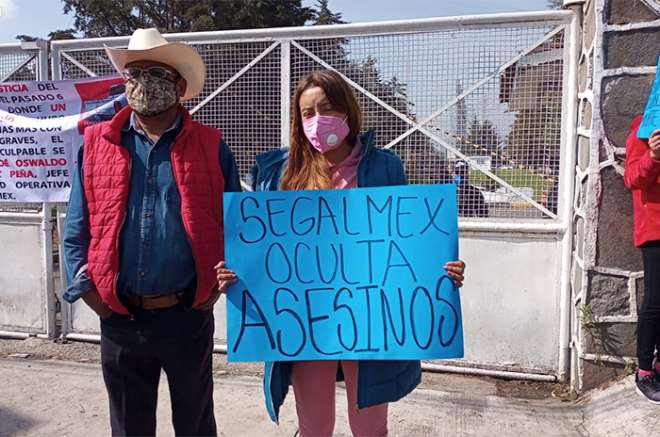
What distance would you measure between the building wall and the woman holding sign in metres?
1.76

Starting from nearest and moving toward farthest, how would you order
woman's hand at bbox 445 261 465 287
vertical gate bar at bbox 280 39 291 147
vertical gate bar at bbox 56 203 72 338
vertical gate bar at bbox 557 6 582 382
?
woman's hand at bbox 445 261 465 287 → vertical gate bar at bbox 557 6 582 382 → vertical gate bar at bbox 280 39 291 147 → vertical gate bar at bbox 56 203 72 338

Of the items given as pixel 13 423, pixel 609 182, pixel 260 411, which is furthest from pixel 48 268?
pixel 609 182

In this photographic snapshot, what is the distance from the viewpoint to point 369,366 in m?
1.96

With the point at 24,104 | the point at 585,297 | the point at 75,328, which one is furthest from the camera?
the point at 75,328

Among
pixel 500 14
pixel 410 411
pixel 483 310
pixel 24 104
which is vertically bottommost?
pixel 410 411

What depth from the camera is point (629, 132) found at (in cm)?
Answer: 321

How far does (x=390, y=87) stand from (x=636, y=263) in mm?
1929

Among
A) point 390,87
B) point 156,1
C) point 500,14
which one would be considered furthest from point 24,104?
point 156,1

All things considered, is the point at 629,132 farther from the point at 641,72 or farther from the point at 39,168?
the point at 39,168

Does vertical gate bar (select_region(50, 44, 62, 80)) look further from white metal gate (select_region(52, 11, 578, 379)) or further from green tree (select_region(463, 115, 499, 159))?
green tree (select_region(463, 115, 499, 159))

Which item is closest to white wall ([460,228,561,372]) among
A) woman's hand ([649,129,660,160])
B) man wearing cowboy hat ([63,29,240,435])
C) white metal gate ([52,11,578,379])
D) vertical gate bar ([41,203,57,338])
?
white metal gate ([52,11,578,379])

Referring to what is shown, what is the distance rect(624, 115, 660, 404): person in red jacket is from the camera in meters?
2.84

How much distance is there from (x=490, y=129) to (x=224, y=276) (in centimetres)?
242

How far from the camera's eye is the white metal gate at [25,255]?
14.8ft
